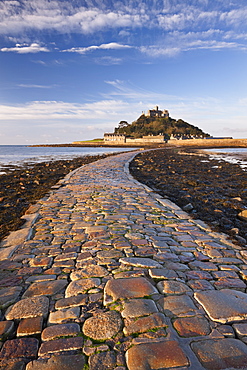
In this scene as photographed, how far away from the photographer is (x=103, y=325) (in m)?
1.91

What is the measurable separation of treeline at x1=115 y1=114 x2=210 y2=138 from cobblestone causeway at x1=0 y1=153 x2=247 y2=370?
114m

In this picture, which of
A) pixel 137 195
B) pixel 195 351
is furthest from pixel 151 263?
pixel 137 195

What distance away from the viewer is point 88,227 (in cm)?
414

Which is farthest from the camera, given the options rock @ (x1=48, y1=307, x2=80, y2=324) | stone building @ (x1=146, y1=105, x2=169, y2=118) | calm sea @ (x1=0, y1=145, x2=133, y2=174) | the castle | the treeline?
stone building @ (x1=146, y1=105, x2=169, y2=118)

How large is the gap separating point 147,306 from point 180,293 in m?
0.40

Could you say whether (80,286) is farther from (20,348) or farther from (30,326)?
(20,348)

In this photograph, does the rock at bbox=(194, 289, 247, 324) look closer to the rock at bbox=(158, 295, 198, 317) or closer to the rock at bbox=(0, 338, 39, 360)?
the rock at bbox=(158, 295, 198, 317)

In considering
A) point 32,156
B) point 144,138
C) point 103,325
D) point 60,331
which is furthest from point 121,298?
point 144,138

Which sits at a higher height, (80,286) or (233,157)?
(80,286)

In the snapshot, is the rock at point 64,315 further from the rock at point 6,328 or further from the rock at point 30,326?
the rock at point 6,328

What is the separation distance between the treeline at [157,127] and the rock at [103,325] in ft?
381

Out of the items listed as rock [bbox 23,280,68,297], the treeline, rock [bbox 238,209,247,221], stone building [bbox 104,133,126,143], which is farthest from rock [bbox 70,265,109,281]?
the treeline

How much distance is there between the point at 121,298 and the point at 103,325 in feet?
1.14

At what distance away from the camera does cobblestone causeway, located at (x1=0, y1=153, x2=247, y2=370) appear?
1.66 m
